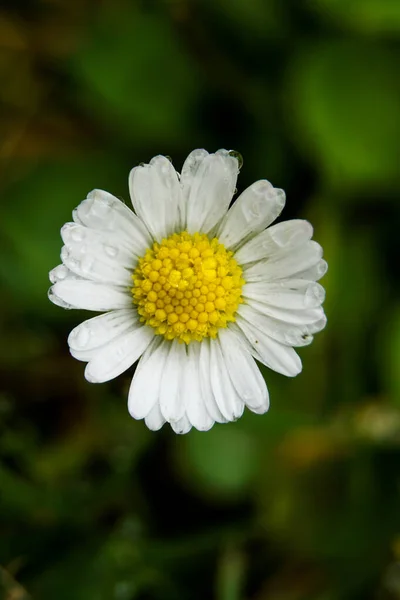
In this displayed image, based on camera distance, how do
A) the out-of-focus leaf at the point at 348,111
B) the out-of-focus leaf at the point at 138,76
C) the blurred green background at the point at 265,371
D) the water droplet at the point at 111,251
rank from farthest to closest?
the out-of-focus leaf at the point at 138,76 → the out-of-focus leaf at the point at 348,111 → the blurred green background at the point at 265,371 → the water droplet at the point at 111,251

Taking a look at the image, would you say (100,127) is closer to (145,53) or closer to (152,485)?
(145,53)

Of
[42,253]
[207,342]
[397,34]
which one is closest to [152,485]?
[42,253]

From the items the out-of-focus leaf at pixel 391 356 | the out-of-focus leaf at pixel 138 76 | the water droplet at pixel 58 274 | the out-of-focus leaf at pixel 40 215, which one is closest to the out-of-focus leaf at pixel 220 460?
the out-of-focus leaf at pixel 391 356

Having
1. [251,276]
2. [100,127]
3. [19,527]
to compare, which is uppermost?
[100,127]

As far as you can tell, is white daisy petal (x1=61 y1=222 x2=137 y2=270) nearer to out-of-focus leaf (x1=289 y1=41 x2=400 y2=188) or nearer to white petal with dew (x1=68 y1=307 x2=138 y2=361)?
white petal with dew (x1=68 y1=307 x2=138 y2=361)

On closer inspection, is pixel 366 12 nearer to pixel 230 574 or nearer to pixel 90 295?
pixel 90 295

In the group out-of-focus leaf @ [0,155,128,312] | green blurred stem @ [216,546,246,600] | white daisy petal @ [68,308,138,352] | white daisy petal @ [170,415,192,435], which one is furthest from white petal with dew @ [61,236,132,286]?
green blurred stem @ [216,546,246,600]

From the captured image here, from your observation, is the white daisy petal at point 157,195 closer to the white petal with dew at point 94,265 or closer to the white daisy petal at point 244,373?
the white petal with dew at point 94,265
